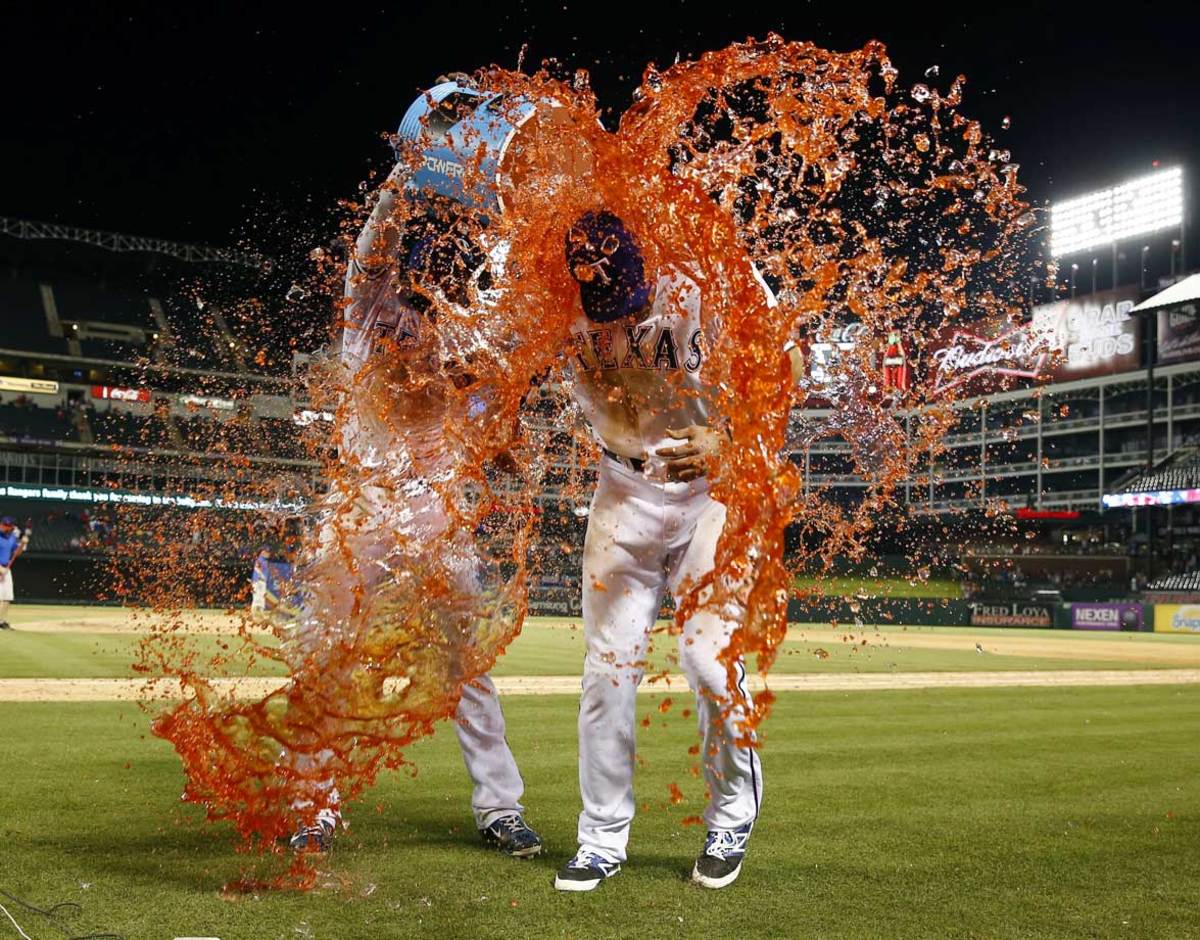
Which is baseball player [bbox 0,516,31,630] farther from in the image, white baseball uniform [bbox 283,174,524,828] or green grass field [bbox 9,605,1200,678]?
white baseball uniform [bbox 283,174,524,828]

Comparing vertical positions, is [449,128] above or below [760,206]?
above

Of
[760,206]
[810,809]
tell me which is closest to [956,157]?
[760,206]

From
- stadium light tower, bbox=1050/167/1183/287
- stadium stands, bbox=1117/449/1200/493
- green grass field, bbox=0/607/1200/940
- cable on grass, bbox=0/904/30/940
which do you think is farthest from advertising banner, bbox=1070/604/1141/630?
cable on grass, bbox=0/904/30/940

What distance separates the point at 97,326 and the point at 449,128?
161 ft

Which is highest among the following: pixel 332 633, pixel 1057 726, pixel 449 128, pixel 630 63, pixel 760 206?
pixel 630 63

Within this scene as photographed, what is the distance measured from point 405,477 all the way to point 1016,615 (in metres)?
32.9

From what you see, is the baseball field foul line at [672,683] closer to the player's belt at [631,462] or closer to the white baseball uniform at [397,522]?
the white baseball uniform at [397,522]

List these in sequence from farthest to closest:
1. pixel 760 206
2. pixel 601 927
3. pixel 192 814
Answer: pixel 192 814
pixel 760 206
pixel 601 927

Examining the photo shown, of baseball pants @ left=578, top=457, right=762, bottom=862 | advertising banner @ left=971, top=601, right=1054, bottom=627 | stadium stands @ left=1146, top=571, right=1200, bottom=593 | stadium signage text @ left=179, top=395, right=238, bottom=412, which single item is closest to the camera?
baseball pants @ left=578, top=457, right=762, bottom=862

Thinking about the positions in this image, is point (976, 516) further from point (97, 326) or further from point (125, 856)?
point (125, 856)

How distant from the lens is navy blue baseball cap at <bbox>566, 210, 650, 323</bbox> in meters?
3.96

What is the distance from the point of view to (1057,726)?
368 inches

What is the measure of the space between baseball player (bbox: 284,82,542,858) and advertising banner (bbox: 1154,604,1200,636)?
31.5m

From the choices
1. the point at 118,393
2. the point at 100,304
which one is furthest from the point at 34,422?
the point at 100,304
